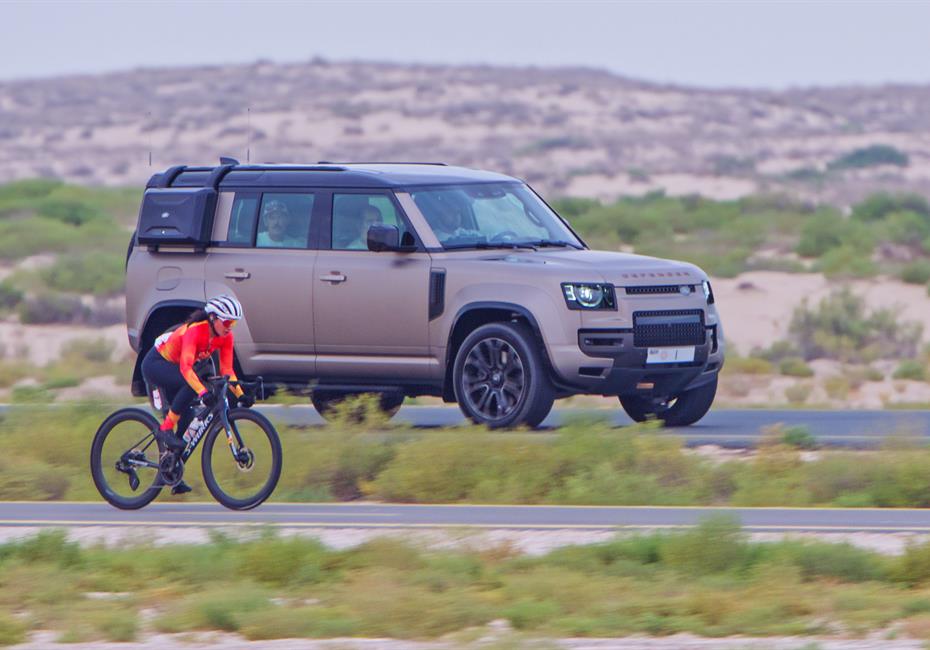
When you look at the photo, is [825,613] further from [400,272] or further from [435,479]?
[400,272]

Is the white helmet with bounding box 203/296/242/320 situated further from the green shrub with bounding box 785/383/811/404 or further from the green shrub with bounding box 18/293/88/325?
the green shrub with bounding box 18/293/88/325

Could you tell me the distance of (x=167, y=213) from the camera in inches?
683

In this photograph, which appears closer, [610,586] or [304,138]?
[610,586]

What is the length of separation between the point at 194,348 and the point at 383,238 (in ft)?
10.5

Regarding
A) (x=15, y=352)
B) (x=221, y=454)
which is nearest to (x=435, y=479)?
(x=221, y=454)

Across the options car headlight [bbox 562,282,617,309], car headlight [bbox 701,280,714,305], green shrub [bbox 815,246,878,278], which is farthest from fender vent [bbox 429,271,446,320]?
green shrub [bbox 815,246,878,278]

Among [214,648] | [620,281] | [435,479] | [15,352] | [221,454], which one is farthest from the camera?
[15,352]

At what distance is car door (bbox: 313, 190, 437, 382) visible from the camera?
16.5 meters

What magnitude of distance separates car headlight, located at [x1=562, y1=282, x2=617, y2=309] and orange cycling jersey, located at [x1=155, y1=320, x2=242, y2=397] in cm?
354

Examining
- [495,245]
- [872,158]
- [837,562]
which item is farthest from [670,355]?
[872,158]

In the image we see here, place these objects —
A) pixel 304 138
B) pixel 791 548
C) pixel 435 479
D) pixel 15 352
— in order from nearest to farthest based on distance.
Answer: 1. pixel 791 548
2. pixel 435 479
3. pixel 15 352
4. pixel 304 138

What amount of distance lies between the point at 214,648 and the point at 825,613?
2945mm

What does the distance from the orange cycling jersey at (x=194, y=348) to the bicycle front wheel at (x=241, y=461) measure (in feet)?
0.77

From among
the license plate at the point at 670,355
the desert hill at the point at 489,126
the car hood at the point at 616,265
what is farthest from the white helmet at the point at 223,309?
the desert hill at the point at 489,126
